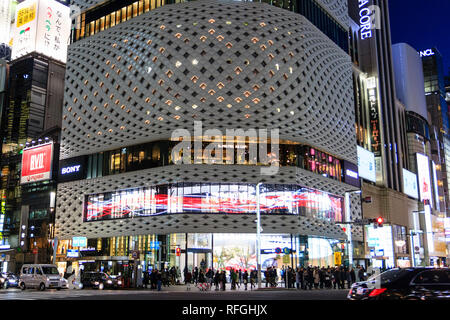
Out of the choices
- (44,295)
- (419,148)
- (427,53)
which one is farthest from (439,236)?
(44,295)

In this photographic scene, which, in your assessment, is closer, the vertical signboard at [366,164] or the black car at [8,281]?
the black car at [8,281]

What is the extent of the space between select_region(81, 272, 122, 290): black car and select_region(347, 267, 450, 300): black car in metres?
30.1

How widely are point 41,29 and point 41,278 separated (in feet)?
239

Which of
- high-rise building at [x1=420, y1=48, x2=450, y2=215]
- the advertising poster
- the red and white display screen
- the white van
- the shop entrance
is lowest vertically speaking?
the white van

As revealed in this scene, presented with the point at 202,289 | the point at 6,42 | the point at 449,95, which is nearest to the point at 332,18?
the point at 202,289

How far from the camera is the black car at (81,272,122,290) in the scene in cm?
4003

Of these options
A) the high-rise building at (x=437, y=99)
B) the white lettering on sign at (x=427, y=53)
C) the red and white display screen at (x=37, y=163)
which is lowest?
the red and white display screen at (x=37, y=163)

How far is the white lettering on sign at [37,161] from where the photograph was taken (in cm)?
6769

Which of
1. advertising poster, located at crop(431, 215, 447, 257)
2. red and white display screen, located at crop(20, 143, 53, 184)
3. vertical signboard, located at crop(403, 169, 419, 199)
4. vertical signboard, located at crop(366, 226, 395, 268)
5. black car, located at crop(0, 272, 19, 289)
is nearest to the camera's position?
black car, located at crop(0, 272, 19, 289)

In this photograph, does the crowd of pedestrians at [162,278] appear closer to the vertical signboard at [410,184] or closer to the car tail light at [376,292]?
the car tail light at [376,292]

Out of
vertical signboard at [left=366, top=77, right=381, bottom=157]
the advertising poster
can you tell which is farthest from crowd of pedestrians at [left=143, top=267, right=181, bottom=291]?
the advertising poster

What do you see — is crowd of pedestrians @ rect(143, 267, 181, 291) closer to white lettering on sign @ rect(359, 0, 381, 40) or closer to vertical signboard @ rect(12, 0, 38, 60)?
white lettering on sign @ rect(359, 0, 381, 40)

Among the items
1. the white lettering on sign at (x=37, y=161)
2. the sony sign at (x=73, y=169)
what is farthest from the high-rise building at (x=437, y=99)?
the white lettering on sign at (x=37, y=161)

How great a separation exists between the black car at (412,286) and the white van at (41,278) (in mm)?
29553
